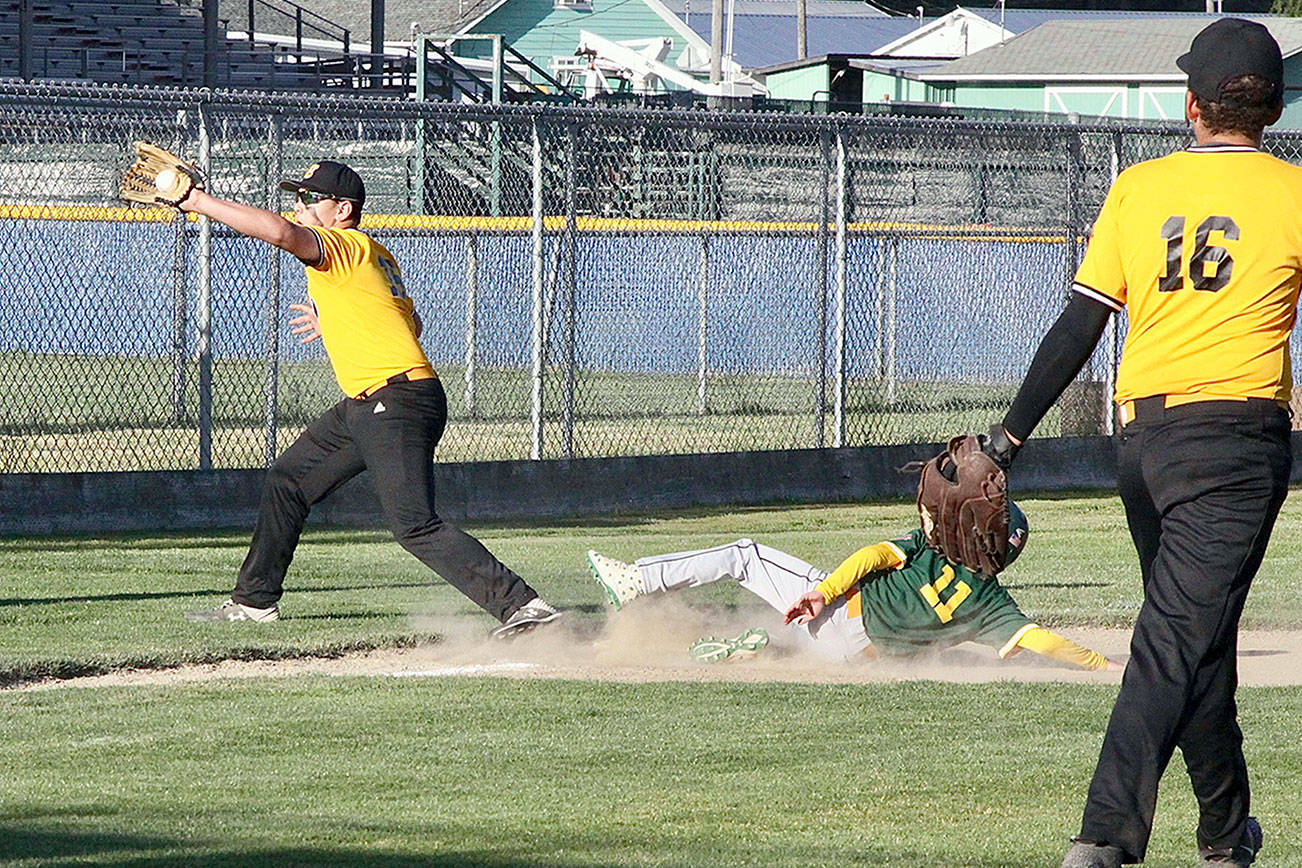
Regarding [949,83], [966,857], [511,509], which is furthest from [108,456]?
[949,83]

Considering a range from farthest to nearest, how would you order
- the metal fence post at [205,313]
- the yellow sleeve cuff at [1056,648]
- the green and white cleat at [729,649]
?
the metal fence post at [205,313]
the green and white cleat at [729,649]
the yellow sleeve cuff at [1056,648]

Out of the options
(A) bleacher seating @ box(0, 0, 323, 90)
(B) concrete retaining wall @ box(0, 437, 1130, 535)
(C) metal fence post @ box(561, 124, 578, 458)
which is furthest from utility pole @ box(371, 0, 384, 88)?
(B) concrete retaining wall @ box(0, 437, 1130, 535)

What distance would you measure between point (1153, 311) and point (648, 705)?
2897mm

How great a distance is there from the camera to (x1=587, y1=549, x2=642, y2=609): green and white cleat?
27.2ft

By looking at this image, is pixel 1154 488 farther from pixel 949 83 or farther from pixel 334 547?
pixel 949 83

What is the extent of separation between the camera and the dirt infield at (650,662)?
783 centimetres

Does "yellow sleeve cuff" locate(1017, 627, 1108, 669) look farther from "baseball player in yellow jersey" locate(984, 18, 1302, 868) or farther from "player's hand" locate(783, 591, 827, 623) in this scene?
"baseball player in yellow jersey" locate(984, 18, 1302, 868)

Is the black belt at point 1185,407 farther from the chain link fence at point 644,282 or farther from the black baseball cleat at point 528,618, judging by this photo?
the chain link fence at point 644,282

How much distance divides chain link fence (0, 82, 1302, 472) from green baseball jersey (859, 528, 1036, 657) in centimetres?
587

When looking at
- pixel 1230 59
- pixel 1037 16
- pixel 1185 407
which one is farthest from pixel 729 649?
pixel 1037 16

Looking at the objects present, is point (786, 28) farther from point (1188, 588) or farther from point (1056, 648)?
point (1188, 588)

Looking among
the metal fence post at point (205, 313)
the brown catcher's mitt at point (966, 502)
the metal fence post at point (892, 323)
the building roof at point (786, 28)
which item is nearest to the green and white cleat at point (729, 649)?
the brown catcher's mitt at point (966, 502)

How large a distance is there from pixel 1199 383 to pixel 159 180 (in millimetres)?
4296

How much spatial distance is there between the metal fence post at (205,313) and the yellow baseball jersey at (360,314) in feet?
13.0
